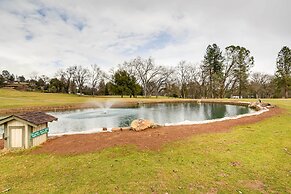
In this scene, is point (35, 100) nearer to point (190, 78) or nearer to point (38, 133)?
point (38, 133)

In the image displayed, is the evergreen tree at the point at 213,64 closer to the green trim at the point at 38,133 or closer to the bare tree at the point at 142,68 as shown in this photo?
the bare tree at the point at 142,68

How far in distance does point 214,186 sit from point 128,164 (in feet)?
8.52

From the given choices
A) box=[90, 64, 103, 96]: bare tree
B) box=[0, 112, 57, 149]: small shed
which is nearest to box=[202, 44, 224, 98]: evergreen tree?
box=[90, 64, 103, 96]: bare tree

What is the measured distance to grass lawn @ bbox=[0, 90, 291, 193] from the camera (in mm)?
5184

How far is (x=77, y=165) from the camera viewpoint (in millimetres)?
6590

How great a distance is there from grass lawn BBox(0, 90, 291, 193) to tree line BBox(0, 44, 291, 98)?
154 feet

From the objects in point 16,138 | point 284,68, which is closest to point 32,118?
point 16,138

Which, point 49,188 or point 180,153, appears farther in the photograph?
point 180,153

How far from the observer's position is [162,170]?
610cm

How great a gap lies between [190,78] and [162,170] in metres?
61.0

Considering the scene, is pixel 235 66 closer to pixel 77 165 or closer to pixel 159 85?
pixel 159 85

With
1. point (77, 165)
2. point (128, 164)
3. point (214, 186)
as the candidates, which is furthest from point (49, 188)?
point (214, 186)

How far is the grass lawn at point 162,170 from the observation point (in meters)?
5.18

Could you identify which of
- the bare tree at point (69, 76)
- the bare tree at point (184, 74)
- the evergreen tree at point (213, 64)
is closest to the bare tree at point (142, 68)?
the bare tree at point (184, 74)
